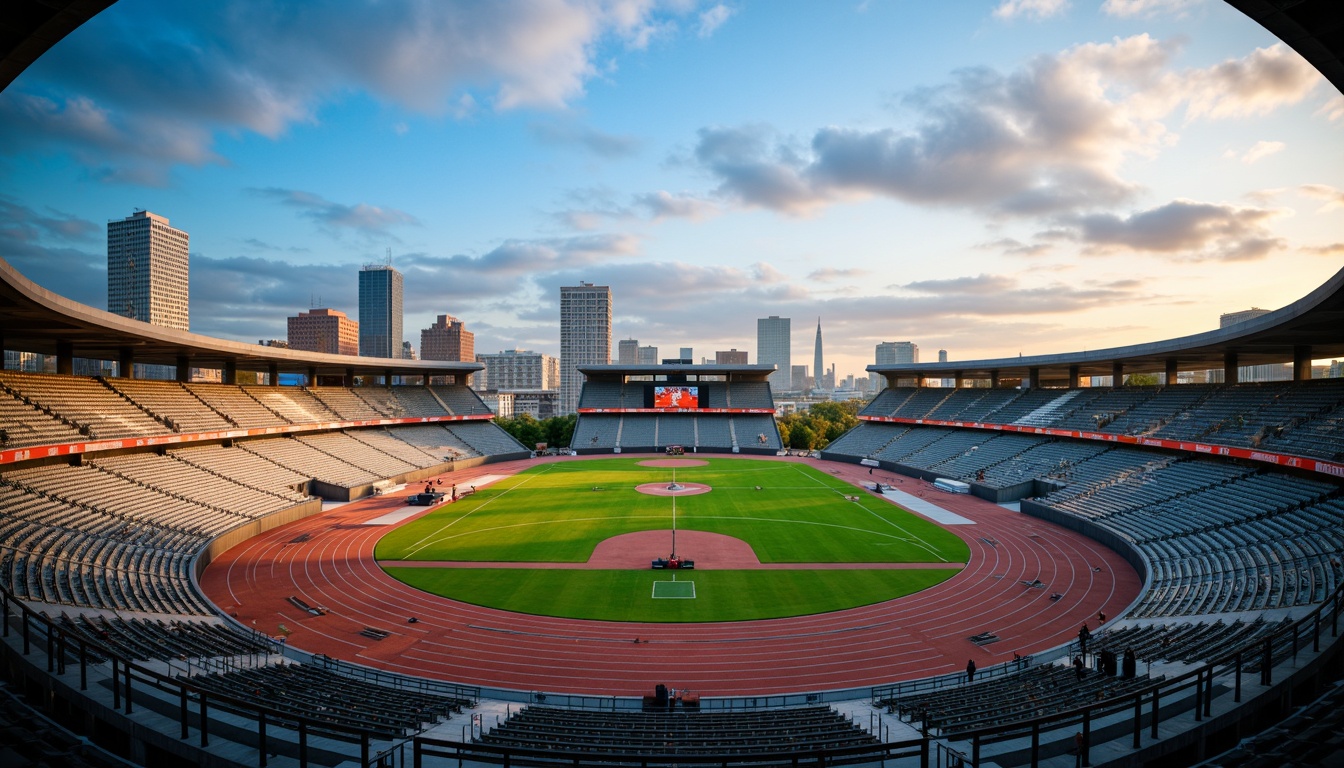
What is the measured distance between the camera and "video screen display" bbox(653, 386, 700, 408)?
269 ft

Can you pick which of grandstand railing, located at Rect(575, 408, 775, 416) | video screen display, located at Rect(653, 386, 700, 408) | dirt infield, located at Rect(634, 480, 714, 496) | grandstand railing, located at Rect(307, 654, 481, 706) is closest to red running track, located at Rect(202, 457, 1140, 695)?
grandstand railing, located at Rect(307, 654, 481, 706)

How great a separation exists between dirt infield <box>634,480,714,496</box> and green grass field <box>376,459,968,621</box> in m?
1.24

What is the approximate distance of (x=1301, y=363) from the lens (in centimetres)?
3588

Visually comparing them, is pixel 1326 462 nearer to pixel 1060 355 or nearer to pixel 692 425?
pixel 1060 355

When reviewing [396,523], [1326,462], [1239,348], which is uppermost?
[1239,348]

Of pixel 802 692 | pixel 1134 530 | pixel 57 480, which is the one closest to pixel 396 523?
pixel 57 480

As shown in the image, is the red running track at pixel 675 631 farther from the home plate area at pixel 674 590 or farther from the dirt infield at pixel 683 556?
the home plate area at pixel 674 590

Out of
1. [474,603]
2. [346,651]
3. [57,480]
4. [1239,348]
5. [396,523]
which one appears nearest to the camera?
[346,651]

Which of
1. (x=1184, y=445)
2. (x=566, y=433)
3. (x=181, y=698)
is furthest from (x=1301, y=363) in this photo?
(x=566, y=433)

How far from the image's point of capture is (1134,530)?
Answer: 104 ft

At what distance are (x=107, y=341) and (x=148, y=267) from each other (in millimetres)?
176484

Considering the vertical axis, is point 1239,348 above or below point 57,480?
above

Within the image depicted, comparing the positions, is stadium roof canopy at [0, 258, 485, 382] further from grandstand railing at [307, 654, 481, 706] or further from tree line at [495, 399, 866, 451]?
tree line at [495, 399, 866, 451]

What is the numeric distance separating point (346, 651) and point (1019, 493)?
4619 centimetres
